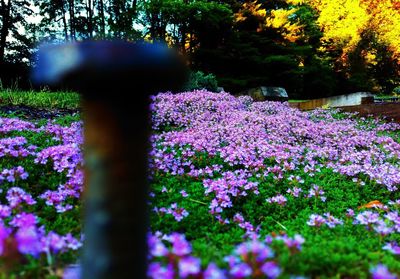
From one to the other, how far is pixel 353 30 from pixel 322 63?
12.9ft

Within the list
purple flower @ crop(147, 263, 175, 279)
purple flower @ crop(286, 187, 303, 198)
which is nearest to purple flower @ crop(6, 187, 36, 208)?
purple flower @ crop(147, 263, 175, 279)

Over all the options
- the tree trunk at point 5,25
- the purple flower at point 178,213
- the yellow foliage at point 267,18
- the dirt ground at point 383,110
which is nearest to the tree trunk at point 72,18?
the tree trunk at point 5,25

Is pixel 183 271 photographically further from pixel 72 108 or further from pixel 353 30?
pixel 353 30

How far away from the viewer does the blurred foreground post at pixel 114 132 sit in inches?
40.6

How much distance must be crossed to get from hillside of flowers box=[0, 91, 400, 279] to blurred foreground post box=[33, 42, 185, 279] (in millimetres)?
358

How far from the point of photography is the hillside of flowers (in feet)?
5.56

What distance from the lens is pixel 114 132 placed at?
1069 millimetres

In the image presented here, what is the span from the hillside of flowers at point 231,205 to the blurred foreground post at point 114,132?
0.36 meters

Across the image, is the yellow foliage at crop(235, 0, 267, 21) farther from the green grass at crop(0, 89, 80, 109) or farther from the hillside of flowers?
the hillside of flowers

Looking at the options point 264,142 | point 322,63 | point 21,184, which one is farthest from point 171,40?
point 21,184

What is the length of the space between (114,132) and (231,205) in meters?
2.81

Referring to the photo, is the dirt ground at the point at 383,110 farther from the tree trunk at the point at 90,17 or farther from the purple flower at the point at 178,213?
the tree trunk at the point at 90,17

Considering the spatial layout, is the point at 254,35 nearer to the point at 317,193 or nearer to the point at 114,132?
the point at 317,193

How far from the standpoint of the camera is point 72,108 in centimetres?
1246
